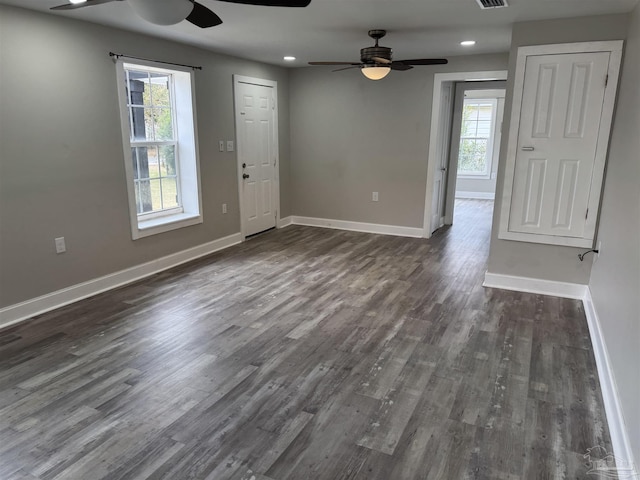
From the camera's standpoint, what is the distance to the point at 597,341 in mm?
2877

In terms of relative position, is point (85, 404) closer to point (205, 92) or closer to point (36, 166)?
point (36, 166)

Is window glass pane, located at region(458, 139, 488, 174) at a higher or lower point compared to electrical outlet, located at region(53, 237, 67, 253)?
higher

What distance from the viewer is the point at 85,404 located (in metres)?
2.31

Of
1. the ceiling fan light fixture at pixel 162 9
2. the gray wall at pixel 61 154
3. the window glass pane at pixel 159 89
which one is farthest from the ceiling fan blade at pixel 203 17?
the window glass pane at pixel 159 89

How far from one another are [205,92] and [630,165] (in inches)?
162

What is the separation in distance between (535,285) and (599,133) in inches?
54.5

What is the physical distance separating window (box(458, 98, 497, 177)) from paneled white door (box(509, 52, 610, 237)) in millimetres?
6075

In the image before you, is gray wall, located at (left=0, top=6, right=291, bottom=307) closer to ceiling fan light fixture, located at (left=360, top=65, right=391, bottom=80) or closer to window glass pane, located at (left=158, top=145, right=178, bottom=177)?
window glass pane, located at (left=158, top=145, right=178, bottom=177)

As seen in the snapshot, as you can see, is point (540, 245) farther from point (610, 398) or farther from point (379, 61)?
point (379, 61)

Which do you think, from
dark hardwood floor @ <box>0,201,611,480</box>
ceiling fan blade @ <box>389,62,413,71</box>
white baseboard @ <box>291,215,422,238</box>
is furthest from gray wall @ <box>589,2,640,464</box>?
white baseboard @ <box>291,215,422,238</box>

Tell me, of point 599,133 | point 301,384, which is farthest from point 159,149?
point 599,133

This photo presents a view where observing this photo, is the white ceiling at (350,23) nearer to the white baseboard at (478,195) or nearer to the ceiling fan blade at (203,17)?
the ceiling fan blade at (203,17)

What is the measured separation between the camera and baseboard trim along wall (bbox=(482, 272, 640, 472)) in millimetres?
1919

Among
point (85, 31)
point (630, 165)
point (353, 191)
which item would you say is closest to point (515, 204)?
point (630, 165)
